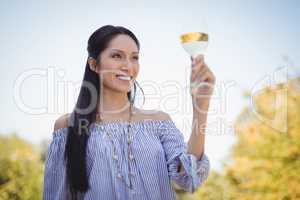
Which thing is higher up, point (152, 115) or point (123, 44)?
point (123, 44)

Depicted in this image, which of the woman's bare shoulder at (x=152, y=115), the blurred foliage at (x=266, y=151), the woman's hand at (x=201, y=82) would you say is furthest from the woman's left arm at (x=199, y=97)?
the blurred foliage at (x=266, y=151)

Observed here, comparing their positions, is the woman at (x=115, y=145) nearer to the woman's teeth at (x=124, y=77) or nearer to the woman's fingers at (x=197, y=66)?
the woman's teeth at (x=124, y=77)

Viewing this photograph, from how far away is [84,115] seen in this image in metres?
2.71

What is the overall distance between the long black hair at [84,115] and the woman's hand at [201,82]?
0.87m

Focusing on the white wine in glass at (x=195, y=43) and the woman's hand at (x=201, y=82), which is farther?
the white wine in glass at (x=195, y=43)

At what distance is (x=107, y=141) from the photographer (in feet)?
8.51

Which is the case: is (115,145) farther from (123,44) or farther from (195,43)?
(195,43)

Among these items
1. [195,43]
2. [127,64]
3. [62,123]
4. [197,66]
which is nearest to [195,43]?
[195,43]

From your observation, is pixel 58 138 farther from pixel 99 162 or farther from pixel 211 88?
pixel 211 88

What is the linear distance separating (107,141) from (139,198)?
14.9 inches

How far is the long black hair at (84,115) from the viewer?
251cm

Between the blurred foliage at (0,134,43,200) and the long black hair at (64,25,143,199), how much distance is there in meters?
3.45

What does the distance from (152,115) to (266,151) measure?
394cm

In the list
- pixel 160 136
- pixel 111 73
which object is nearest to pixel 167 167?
pixel 160 136
